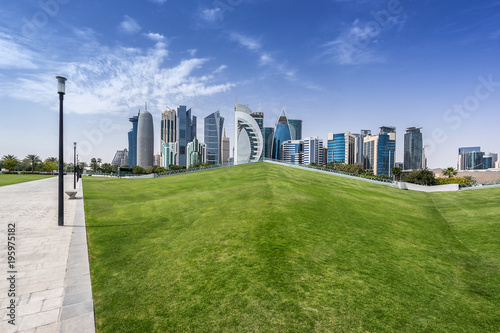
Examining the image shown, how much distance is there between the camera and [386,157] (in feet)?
639

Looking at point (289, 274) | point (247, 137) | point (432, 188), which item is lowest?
point (432, 188)

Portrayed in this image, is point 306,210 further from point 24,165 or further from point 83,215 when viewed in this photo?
point 24,165

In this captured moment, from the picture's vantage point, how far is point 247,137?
123m

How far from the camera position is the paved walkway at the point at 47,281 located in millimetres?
4719

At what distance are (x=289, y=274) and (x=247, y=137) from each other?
390 ft

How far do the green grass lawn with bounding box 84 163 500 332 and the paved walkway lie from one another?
38 centimetres

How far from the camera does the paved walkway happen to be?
4719 mm

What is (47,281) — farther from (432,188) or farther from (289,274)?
(432,188)

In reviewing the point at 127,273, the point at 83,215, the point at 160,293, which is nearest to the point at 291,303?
the point at 160,293

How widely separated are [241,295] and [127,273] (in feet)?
11.7

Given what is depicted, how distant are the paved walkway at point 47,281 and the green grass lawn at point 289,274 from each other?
1.25 feet

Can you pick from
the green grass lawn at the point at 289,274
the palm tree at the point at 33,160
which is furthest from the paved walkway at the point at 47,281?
the palm tree at the point at 33,160

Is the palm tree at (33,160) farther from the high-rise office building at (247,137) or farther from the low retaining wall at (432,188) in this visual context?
the low retaining wall at (432,188)

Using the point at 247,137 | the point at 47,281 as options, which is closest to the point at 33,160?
the point at 247,137
